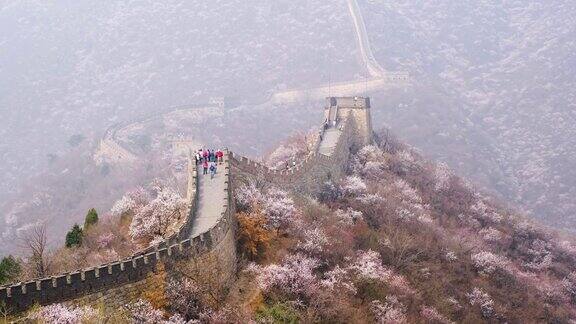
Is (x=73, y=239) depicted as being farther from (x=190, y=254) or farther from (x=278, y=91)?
(x=278, y=91)

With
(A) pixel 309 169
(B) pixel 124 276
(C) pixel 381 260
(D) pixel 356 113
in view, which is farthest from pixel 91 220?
(D) pixel 356 113

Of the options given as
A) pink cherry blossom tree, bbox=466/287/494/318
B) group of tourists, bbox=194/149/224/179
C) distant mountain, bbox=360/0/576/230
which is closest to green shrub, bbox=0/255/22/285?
group of tourists, bbox=194/149/224/179

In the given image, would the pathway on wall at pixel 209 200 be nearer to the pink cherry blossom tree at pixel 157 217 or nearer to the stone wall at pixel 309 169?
the pink cherry blossom tree at pixel 157 217

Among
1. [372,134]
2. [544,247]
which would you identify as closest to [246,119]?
[372,134]

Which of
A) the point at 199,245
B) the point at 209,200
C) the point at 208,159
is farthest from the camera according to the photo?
the point at 208,159

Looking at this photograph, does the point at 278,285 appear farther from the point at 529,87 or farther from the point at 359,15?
the point at 359,15
